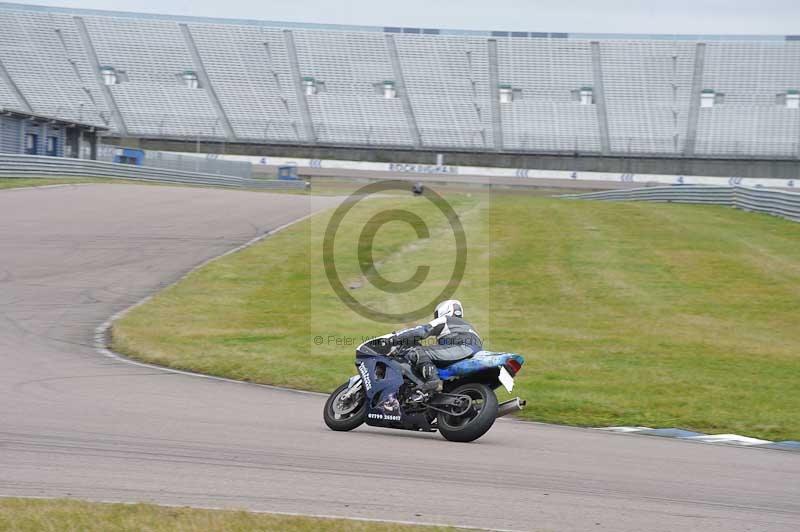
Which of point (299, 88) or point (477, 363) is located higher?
point (299, 88)

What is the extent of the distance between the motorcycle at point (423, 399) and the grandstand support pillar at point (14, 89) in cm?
5613

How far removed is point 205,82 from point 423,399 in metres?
59.2

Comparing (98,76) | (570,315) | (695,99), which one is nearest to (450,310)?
(570,315)

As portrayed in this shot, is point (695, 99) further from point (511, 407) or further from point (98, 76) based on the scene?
point (511, 407)

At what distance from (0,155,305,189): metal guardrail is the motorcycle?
30305 mm

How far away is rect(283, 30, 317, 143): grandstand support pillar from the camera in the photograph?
205 feet

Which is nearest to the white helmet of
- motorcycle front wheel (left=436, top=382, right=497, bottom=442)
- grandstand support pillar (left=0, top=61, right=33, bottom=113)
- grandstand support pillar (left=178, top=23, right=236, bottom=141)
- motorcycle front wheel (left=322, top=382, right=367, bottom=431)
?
motorcycle front wheel (left=436, top=382, right=497, bottom=442)

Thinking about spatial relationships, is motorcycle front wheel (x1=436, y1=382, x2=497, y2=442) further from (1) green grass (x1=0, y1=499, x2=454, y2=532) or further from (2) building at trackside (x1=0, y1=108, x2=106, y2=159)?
(2) building at trackside (x1=0, y1=108, x2=106, y2=159)

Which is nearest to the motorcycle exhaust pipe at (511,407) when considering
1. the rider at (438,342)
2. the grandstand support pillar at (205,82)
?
the rider at (438,342)

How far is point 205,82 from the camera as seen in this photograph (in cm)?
6494

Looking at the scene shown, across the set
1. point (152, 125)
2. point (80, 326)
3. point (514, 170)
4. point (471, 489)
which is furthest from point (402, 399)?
point (152, 125)

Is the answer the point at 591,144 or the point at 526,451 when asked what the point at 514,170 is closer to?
the point at 591,144

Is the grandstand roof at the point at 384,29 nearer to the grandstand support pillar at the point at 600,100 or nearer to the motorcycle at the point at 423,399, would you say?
the grandstand support pillar at the point at 600,100

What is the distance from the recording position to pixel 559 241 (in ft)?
84.9
